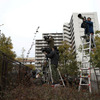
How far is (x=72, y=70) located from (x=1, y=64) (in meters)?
13.8

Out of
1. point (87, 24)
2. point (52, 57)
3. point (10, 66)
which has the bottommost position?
point (10, 66)

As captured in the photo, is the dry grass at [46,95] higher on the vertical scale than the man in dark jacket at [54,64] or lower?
lower

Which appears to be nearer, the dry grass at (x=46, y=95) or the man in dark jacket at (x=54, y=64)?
the dry grass at (x=46, y=95)

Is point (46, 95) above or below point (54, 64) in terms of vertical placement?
below

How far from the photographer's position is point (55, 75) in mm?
5609

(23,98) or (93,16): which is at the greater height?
(93,16)

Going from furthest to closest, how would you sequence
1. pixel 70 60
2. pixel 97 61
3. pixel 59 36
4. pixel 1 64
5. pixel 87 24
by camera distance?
1. pixel 59 36
2. pixel 70 60
3. pixel 87 24
4. pixel 97 61
5. pixel 1 64

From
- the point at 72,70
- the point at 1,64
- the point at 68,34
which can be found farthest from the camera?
the point at 68,34

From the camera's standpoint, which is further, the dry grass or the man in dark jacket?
the man in dark jacket

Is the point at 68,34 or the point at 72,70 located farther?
the point at 68,34

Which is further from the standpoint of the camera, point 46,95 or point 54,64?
point 54,64

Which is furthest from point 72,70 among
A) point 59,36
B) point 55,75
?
point 59,36

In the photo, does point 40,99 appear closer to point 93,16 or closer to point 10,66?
point 10,66

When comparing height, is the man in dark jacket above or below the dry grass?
above
